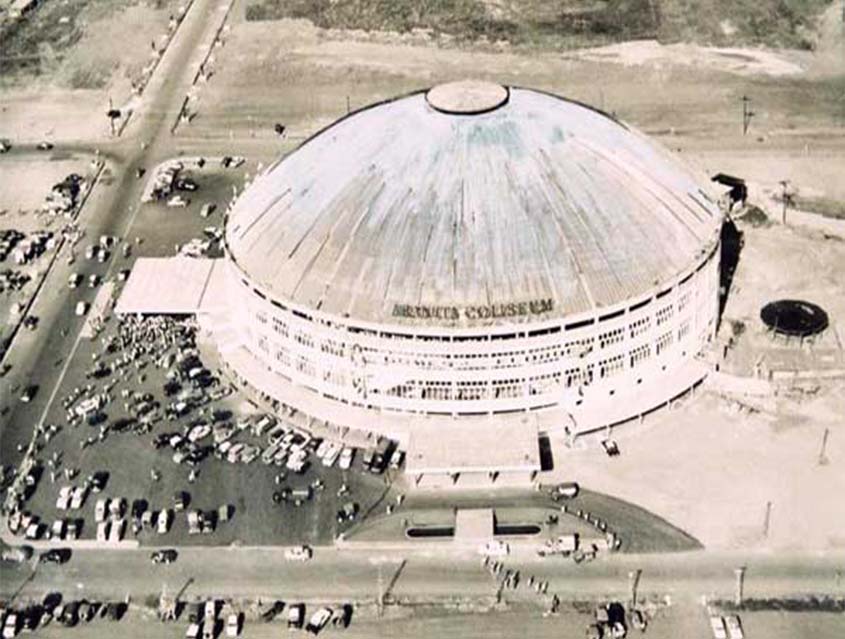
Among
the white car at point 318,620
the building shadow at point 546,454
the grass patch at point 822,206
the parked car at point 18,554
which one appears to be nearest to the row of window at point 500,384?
the building shadow at point 546,454

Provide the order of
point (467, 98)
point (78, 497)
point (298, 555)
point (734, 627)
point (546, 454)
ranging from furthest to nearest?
point (467, 98)
point (546, 454)
point (78, 497)
point (298, 555)
point (734, 627)

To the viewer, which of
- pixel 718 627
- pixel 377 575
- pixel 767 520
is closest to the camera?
pixel 718 627

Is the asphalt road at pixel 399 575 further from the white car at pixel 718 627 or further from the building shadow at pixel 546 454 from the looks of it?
the building shadow at pixel 546 454

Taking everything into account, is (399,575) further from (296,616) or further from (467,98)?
(467,98)

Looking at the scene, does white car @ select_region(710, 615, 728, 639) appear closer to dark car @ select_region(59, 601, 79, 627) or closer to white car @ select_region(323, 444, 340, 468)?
white car @ select_region(323, 444, 340, 468)

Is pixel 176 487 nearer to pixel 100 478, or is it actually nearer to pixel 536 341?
pixel 100 478

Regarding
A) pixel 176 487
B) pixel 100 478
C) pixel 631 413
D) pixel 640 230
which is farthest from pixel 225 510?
pixel 640 230

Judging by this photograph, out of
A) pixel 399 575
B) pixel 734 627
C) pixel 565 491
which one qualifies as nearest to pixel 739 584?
pixel 734 627

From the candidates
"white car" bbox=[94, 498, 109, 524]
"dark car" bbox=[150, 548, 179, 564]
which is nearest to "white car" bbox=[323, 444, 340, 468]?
"dark car" bbox=[150, 548, 179, 564]
